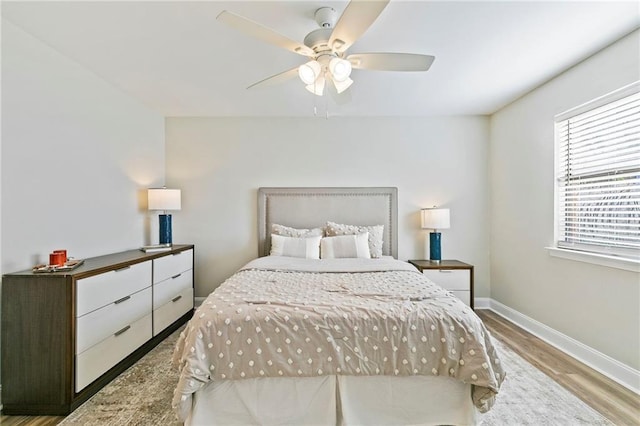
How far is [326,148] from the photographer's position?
14.1ft

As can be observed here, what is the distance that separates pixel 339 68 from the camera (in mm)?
1925

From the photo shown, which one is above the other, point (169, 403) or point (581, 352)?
point (581, 352)

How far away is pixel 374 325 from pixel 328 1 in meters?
1.93

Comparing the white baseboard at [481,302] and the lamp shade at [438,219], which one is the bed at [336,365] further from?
the white baseboard at [481,302]

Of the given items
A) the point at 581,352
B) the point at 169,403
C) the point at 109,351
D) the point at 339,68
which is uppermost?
the point at 339,68

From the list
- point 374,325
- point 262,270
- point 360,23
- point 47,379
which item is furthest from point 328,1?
point 47,379

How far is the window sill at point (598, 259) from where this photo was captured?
2301mm

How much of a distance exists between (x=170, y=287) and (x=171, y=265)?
23 cm

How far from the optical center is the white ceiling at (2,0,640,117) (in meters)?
2.02

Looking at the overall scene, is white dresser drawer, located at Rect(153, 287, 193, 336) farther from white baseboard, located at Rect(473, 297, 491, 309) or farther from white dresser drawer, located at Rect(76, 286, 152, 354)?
white baseboard, located at Rect(473, 297, 491, 309)

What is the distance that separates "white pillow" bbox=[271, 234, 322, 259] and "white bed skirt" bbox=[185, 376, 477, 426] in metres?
1.86

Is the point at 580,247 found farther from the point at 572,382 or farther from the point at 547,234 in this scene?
the point at 572,382

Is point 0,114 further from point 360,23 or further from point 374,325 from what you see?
point 374,325

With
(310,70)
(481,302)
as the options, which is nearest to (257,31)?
(310,70)
